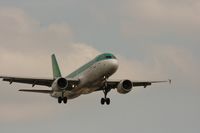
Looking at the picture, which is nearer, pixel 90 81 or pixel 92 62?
pixel 90 81

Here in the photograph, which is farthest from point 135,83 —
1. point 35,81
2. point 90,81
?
point 35,81

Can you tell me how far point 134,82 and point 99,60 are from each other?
9.45 meters

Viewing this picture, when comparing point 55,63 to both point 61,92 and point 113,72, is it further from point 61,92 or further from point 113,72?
point 113,72

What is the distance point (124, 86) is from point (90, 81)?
17.5 feet

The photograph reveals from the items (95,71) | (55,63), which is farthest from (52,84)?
(55,63)

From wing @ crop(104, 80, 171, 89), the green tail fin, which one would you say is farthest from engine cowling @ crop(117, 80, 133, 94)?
the green tail fin

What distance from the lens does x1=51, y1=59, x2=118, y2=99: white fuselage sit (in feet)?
219

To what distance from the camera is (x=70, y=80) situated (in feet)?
234

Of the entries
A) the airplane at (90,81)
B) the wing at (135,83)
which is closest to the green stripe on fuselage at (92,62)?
the airplane at (90,81)

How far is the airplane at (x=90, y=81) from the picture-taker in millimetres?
67125

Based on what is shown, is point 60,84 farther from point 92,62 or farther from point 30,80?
point 30,80

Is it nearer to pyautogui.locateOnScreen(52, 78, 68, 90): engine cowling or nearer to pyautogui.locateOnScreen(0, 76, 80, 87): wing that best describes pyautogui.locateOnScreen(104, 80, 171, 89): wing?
pyautogui.locateOnScreen(0, 76, 80, 87): wing

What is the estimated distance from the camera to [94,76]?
67.8 metres

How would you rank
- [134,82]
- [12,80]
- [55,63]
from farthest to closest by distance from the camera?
[55,63] → [134,82] → [12,80]
